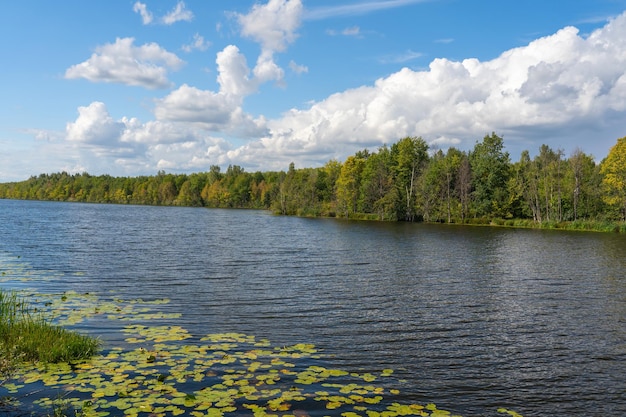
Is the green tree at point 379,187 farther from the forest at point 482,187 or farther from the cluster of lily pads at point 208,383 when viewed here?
the cluster of lily pads at point 208,383

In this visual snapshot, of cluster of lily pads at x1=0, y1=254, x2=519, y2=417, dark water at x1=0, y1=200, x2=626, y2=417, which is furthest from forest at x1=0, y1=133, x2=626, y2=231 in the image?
cluster of lily pads at x1=0, y1=254, x2=519, y2=417

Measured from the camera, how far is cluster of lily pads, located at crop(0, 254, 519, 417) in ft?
33.1

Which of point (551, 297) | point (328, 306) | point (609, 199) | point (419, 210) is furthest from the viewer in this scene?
point (419, 210)

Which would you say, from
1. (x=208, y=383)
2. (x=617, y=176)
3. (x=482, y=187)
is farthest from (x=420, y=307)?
(x=482, y=187)

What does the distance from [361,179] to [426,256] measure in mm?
88578

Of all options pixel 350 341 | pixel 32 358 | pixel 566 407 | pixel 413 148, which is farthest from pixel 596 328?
pixel 413 148

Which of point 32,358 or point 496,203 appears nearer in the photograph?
point 32,358

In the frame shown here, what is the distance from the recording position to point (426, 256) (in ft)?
140

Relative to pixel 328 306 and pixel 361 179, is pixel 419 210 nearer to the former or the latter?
pixel 361 179

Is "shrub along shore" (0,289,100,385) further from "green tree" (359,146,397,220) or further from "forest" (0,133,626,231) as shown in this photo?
"green tree" (359,146,397,220)

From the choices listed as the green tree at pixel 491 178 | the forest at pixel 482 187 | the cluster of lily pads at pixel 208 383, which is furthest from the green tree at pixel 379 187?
the cluster of lily pads at pixel 208 383

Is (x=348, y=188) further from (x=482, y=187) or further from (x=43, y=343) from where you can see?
(x=43, y=343)

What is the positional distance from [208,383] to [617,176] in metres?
96.5

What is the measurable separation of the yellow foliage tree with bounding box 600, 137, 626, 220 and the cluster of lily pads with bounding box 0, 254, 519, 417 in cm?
9111
